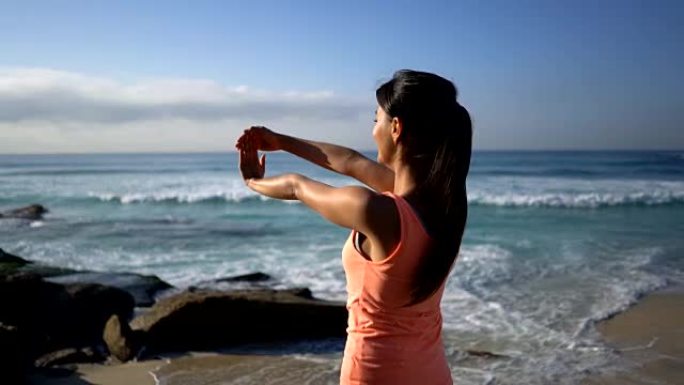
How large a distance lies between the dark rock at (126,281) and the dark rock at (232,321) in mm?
2431

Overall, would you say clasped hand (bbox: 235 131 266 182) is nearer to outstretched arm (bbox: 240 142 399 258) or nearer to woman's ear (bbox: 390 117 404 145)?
outstretched arm (bbox: 240 142 399 258)

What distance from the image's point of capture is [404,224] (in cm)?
175

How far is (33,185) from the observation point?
129ft

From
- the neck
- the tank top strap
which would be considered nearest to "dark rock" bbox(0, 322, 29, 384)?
the neck

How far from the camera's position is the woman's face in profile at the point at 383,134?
1938mm

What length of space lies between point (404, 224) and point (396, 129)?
0.31 metres

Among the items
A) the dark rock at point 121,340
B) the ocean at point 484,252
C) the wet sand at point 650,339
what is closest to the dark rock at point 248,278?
the ocean at point 484,252

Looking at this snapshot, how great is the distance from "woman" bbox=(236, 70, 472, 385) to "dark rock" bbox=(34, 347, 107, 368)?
199 inches

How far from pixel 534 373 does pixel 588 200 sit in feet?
70.8

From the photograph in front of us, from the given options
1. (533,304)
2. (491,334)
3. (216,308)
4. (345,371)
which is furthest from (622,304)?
(345,371)

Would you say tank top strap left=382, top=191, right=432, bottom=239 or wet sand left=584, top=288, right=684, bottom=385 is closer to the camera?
tank top strap left=382, top=191, right=432, bottom=239

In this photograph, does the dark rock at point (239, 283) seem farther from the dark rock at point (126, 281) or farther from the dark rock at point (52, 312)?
the dark rock at point (52, 312)

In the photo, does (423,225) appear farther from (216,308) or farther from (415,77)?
(216,308)

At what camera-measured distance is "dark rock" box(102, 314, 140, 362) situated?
6.44 m
